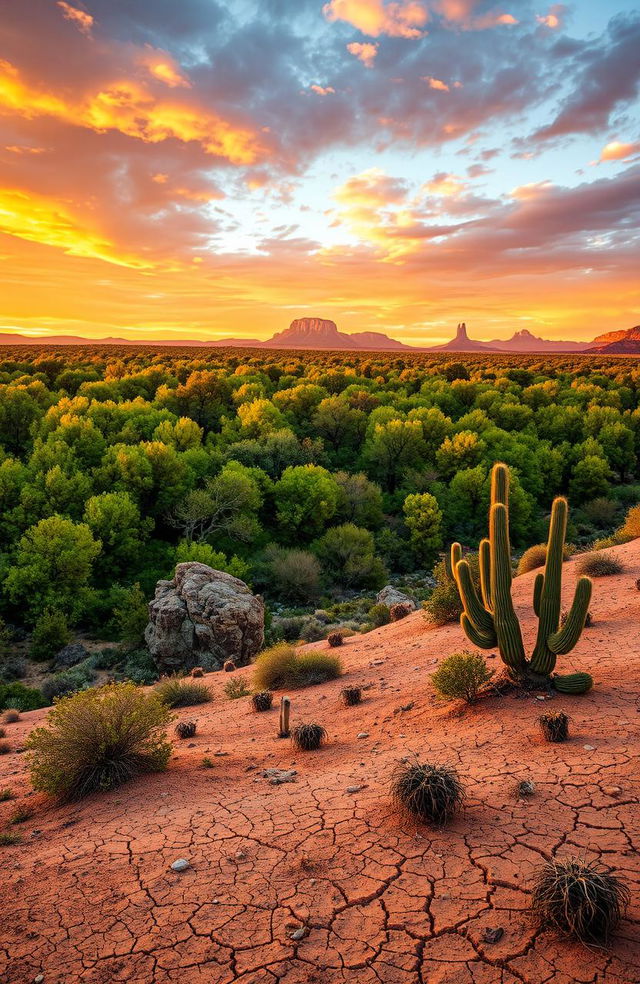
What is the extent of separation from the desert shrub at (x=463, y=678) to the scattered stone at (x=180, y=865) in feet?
15.3

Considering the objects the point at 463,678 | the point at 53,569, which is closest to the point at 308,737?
the point at 463,678

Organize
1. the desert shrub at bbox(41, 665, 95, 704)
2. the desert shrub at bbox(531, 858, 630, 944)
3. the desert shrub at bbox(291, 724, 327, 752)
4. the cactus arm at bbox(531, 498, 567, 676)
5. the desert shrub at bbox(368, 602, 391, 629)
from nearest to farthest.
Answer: the desert shrub at bbox(531, 858, 630, 944) < the cactus arm at bbox(531, 498, 567, 676) < the desert shrub at bbox(291, 724, 327, 752) < the desert shrub at bbox(41, 665, 95, 704) < the desert shrub at bbox(368, 602, 391, 629)

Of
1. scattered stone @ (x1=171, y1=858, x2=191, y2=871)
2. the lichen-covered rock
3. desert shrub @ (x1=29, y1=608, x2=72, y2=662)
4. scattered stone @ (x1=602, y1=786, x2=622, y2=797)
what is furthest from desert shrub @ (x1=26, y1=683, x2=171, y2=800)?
desert shrub @ (x1=29, y1=608, x2=72, y2=662)

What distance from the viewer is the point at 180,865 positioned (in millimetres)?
5648

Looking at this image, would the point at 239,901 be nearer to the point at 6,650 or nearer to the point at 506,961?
the point at 506,961

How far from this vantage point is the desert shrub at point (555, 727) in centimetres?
707

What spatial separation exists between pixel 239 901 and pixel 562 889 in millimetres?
2804

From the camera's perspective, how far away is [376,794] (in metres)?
6.58

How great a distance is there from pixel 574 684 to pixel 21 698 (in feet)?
55.5

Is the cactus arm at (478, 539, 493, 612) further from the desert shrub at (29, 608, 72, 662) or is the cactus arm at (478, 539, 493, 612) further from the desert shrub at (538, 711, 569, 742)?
the desert shrub at (29, 608, 72, 662)

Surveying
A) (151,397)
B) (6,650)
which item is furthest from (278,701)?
(151,397)

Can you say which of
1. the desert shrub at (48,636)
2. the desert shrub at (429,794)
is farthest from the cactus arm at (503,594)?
the desert shrub at (48,636)

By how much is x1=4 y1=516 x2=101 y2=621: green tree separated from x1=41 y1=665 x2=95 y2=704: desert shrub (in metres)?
4.15

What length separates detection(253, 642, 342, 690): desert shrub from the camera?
1333 cm
